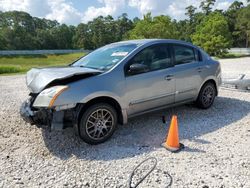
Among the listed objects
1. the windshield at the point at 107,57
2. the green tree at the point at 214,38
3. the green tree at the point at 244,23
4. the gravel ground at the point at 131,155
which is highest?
the green tree at the point at 244,23

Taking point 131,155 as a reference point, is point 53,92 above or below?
above

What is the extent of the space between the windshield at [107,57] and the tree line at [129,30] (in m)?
25.9

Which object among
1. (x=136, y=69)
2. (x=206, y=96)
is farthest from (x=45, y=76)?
(x=206, y=96)

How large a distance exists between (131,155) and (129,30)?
62936 mm

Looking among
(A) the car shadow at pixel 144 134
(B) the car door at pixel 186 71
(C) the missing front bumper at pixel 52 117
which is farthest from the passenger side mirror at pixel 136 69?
(C) the missing front bumper at pixel 52 117

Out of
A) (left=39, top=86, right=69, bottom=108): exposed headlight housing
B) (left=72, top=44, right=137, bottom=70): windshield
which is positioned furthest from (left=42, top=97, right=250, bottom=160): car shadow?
(left=72, top=44, right=137, bottom=70): windshield

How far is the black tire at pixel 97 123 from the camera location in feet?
12.5

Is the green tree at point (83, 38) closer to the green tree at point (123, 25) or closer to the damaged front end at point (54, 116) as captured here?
the green tree at point (123, 25)

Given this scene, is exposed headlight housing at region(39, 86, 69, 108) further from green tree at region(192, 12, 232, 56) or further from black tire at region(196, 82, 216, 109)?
green tree at region(192, 12, 232, 56)

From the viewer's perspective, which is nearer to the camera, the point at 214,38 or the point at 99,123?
the point at 99,123

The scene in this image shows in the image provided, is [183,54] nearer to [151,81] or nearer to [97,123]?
[151,81]

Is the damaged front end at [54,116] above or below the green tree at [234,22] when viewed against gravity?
below

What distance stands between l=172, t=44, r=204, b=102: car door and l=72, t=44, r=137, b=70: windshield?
103 cm

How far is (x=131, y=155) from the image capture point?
3.62m
